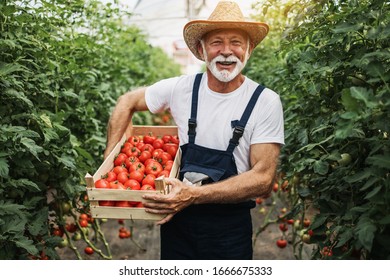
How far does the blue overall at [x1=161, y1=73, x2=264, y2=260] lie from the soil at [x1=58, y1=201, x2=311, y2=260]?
194 cm

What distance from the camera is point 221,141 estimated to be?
102 inches

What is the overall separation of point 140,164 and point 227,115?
518mm

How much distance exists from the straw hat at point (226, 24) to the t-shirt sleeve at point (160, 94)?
288 millimetres

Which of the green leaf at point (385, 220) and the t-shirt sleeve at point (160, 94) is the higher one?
the t-shirt sleeve at point (160, 94)

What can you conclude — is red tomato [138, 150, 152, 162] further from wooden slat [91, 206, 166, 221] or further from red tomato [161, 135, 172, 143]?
wooden slat [91, 206, 166, 221]

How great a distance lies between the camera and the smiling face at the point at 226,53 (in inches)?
100

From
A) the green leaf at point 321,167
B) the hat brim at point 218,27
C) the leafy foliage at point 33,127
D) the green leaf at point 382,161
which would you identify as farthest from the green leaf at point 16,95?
the green leaf at point 382,161

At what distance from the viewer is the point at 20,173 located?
2.61m

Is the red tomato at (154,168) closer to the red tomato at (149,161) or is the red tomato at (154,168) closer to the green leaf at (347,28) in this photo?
the red tomato at (149,161)

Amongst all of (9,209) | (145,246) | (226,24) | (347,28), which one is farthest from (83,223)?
(347,28)

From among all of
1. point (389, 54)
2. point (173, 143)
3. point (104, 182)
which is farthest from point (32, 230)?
point (389, 54)

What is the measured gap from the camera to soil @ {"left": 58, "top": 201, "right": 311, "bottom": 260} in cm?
482

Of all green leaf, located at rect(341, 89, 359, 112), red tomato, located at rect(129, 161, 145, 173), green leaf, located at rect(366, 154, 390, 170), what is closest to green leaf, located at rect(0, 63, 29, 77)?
red tomato, located at rect(129, 161, 145, 173)

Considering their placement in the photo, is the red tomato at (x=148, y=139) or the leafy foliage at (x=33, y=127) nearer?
the leafy foliage at (x=33, y=127)
